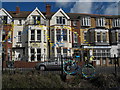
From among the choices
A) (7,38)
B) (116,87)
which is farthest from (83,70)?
(7,38)

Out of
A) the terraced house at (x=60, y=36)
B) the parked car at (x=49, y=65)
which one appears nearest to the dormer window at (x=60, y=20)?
the terraced house at (x=60, y=36)

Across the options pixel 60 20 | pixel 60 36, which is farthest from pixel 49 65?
pixel 60 20

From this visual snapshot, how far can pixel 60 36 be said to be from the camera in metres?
10.6

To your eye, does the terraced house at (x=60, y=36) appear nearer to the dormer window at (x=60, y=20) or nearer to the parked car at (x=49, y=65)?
the dormer window at (x=60, y=20)

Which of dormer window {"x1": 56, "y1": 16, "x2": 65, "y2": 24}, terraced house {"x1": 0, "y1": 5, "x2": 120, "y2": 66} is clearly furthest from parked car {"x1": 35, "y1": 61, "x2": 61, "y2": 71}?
dormer window {"x1": 56, "y1": 16, "x2": 65, "y2": 24}

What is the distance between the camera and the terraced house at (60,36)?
9117 millimetres

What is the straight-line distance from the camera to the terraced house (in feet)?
29.9

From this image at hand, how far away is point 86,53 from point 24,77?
17.2 feet

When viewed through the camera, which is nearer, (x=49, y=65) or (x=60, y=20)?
(x=49, y=65)

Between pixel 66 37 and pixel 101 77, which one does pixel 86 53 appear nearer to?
pixel 66 37

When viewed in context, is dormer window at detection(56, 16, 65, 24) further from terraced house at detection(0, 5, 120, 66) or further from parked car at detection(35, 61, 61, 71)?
parked car at detection(35, 61, 61, 71)

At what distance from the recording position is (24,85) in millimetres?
4344

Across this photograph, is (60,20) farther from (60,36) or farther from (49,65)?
(49,65)

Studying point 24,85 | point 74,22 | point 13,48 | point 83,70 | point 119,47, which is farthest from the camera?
point 119,47
